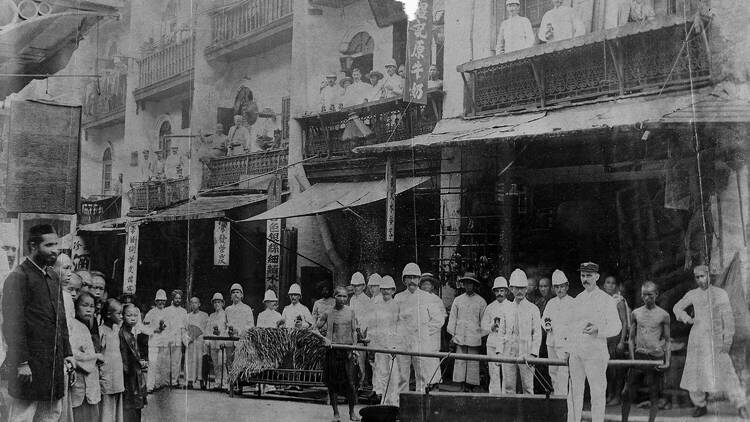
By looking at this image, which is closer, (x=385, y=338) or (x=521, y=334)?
(x=521, y=334)

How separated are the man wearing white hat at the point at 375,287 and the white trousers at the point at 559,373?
140 centimetres

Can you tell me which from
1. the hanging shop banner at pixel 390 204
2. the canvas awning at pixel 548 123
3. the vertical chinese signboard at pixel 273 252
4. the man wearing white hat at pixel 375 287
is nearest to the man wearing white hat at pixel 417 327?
the man wearing white hat at pixel 375 287

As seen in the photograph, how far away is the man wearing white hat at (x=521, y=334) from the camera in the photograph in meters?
5.30

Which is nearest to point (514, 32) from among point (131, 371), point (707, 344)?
point (707, 344)

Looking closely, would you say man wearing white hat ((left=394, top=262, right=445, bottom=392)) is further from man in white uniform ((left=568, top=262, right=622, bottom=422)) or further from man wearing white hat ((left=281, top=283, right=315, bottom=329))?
man in white uniform ((left=568, top=262, right=622, bottom=422))

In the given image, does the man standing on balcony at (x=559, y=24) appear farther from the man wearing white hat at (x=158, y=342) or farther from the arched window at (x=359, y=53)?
the man wearing white hat at (x=158, y=342)

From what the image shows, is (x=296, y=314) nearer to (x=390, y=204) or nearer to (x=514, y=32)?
(x=390, y=204)

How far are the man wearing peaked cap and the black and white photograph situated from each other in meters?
0.02

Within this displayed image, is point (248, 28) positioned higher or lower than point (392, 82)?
higher

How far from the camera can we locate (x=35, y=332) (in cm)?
560

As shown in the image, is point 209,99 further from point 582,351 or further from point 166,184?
point 582,351

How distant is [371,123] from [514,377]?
236 centimetres

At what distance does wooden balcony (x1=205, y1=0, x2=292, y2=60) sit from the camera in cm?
635

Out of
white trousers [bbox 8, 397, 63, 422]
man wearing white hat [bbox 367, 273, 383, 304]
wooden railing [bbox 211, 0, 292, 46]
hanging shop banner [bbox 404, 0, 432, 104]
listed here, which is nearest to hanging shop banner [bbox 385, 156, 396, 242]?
man wearing white hat [bbox 367, 273, 383, 304]
